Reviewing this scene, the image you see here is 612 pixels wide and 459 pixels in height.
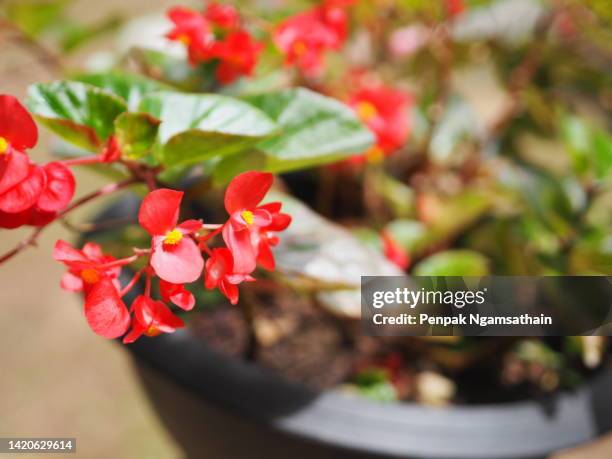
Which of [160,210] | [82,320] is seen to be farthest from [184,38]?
[82,320]

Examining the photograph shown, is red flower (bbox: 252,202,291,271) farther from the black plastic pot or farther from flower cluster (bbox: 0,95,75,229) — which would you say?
the black plastic pot

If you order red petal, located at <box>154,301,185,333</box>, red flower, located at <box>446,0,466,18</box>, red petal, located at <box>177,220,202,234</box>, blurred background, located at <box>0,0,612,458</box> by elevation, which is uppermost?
red flower, located at <box>446,0,466,18</box>

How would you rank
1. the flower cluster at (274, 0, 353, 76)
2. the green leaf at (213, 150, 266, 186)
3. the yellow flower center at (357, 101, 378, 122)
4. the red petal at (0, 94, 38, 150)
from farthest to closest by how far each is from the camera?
the yellow flower center at (357, 101, 378, 122) → the flower cluster at (274, 0, 353, 76) → the green leaf at (213, 150, 266, 186) → the red petal at (0, 94, 38, 150)

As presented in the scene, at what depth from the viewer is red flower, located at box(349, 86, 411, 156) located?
2.17ft

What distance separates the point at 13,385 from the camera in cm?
91

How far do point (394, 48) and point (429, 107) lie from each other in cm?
11

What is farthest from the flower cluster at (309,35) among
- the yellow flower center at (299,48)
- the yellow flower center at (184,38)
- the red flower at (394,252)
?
the red flower at (394,252)

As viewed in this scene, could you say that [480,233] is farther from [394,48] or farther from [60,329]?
[60,329]

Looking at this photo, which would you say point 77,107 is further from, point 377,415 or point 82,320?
point 82,320

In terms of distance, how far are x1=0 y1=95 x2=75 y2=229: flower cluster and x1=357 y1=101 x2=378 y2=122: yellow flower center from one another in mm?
394

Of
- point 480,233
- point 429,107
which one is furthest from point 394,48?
point 480,233

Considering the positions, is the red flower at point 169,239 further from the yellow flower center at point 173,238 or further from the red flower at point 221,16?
the red flower at point 221,16

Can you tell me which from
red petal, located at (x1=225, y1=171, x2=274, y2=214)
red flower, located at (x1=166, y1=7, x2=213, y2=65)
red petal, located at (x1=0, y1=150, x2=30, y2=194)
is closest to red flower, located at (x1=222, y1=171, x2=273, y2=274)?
red petal, located at (x1=225, y1=171, x2=274, y2=214)

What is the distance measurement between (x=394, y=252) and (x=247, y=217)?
0.35 meters
